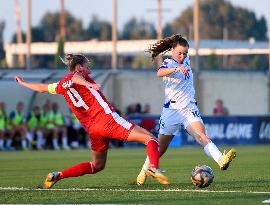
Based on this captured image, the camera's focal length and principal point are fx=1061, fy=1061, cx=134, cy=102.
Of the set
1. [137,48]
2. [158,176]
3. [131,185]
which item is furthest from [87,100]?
[137,48]

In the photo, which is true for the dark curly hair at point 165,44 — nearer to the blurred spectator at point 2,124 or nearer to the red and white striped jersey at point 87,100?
the red and white striped jersey at point 87,100

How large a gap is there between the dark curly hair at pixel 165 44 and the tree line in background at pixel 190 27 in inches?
3365

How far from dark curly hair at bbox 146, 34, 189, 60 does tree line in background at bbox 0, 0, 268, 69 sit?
85.5 metres

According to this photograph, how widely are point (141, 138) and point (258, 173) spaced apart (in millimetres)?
4103

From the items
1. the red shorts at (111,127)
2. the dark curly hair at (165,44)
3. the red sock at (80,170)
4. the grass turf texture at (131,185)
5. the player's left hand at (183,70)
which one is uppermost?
the dark curly hair at (165,44)

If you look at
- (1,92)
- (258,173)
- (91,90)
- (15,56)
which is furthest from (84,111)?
(15,56)

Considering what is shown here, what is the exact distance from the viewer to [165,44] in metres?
16.2

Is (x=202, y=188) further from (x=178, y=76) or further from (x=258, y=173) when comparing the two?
(x=258, y=173)

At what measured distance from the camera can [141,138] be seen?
48.3 ft

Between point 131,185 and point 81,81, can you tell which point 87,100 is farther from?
point 131,185

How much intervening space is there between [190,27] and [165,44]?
92661mm

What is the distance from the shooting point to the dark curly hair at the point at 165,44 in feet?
52.1

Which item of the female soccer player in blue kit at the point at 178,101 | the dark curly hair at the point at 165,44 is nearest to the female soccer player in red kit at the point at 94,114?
the female soccer player in blue kit at the point at 178,101

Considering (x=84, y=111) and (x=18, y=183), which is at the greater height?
(x=84, y=111)
